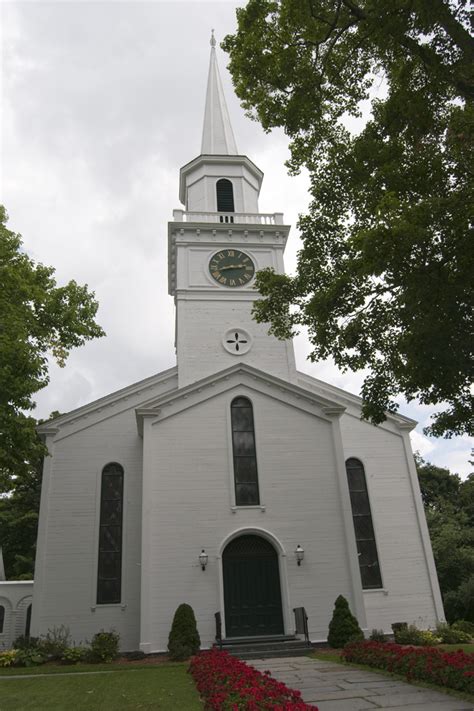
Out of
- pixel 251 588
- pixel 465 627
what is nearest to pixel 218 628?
pixel 251 588

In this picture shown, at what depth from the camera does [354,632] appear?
16406 millimetres

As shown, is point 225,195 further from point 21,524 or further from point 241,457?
point 21,524

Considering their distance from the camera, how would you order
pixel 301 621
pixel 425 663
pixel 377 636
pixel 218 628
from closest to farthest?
pixel 425 663 < pixel 218 628 < pixel 301 621 < pixel 377 636

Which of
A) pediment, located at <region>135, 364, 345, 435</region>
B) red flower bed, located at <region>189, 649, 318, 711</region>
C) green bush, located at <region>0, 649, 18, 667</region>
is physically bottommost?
red flower bed, located at <region>189, 649, 318, 711</region>

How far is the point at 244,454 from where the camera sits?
19672 mm

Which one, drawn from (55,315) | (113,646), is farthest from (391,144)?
(113,646)

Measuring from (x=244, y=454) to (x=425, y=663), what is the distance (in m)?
10.4

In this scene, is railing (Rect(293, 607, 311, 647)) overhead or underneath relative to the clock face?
underneath

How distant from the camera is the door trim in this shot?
Answer: 1731cm

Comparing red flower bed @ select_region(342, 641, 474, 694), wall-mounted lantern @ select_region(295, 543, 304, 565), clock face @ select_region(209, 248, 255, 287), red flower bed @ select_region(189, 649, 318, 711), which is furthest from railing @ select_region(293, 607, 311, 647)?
clock face @ select_region(209, 248, 255, 287)

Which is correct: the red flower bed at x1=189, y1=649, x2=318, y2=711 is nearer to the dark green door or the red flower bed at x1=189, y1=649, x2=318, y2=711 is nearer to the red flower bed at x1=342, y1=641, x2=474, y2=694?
the red flower bed at x1=342, y1=641, x2=474, y2=694

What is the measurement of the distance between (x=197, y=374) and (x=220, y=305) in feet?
10.9

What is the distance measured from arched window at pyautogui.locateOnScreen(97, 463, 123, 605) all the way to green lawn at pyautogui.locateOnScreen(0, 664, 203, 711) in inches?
198

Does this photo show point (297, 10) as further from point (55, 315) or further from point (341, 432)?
point (341, 432)
